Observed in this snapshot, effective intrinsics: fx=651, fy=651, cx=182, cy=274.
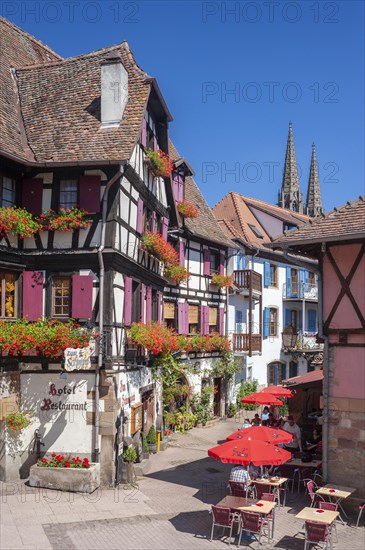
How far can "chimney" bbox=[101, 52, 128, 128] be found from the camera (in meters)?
18.8

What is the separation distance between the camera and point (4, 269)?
17.4 m

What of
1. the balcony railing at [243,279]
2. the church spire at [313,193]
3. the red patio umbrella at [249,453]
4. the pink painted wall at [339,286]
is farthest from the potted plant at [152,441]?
the church spire at [313,193]

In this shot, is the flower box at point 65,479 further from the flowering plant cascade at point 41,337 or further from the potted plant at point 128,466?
the flowering plant cascade at point 41,337

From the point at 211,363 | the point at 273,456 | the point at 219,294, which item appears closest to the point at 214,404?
the point at 211,363

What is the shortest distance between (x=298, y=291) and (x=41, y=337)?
23837mm

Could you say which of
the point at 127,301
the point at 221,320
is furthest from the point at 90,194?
the point at 221,320

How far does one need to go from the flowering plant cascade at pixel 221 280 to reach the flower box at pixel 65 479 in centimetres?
1497

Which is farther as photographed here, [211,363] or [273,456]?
[211,363]

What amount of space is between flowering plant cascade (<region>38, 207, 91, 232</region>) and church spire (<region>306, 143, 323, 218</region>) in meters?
73.1

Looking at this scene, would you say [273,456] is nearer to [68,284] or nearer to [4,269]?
[68,284]

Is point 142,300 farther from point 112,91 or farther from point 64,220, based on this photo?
point 112,91

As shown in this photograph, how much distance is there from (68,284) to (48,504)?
5743 millimetres

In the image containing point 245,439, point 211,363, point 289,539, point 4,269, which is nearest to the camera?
point 289,539

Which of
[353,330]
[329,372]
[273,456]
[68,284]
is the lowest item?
[273,456]
